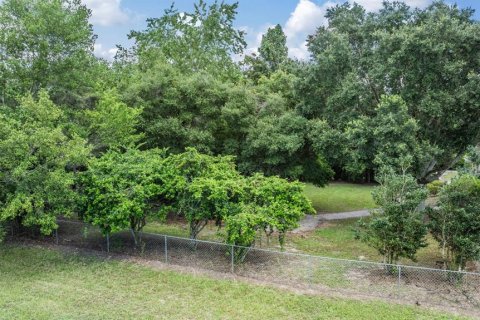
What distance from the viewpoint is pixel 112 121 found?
16.4m

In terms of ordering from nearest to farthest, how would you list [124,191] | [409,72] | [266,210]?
1. [266,210]
2. [124,191]
3. [409,72]

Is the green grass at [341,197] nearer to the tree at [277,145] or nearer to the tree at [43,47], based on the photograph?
the tree at [277,145]

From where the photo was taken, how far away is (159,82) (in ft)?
63.8

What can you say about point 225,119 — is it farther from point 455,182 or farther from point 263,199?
point 455,182

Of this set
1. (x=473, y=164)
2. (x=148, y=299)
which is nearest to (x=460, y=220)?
(x=473, y=164)

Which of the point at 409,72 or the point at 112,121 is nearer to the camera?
the point at 409,72

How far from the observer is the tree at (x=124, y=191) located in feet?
42.4

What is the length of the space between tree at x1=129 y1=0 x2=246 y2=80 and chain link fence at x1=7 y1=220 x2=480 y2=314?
40.1 feet

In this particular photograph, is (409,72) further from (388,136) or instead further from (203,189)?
(203,189)

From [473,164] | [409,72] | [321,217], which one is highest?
[409,72]

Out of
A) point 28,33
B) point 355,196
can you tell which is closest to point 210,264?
point 28,33

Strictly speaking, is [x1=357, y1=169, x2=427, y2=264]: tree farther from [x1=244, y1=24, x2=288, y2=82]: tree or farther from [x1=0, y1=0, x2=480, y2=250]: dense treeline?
[x1=244, y1=24, x2=288, y2=82]: tree

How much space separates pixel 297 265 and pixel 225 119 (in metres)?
9.25

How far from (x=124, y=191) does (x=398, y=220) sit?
8.40 meters
